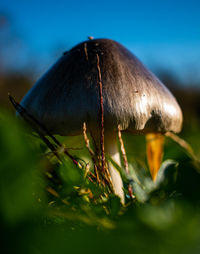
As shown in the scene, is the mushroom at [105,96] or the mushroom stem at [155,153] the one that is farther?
the mushroom stem at [155,153]

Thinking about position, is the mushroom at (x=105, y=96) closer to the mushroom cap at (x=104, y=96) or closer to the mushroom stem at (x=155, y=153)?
the mushroom cap at (x=104, y=96)

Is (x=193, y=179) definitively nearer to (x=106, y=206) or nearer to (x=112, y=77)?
(x=106, y=206)

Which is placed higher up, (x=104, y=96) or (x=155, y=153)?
(x=104, y=96)

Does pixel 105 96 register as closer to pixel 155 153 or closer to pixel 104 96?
pixel 104 96

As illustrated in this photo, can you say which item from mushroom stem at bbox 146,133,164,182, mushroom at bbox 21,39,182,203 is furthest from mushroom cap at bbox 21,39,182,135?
mushroom stem at bbox 146,133,164,182

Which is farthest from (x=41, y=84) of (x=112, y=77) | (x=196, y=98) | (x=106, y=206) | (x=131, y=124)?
(x=196, y=98)

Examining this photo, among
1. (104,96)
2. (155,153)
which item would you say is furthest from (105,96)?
(155,153)

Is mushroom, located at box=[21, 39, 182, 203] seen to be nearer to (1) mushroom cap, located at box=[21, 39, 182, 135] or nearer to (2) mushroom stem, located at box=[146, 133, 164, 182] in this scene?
(1) mushroom cap, located at box=[21, 39, 182, 135]

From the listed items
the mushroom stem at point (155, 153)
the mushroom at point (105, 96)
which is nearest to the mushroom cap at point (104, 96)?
the mushroom at point (105, 96)
